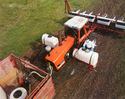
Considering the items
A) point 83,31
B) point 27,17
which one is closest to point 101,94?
point 83,31

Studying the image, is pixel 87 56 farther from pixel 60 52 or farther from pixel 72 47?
pixel 60 52

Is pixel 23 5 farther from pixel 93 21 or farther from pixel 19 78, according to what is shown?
pixel 19 78

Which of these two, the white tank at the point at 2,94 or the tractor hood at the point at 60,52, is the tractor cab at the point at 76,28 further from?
the white tank at the point at 2,94

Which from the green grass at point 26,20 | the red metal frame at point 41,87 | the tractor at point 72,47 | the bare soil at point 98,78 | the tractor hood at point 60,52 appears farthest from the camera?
the green grass at point 26,20

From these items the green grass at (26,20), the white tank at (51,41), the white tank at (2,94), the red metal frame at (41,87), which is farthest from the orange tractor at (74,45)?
the white tank at (2,94)

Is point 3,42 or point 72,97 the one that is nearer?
point 72,97
